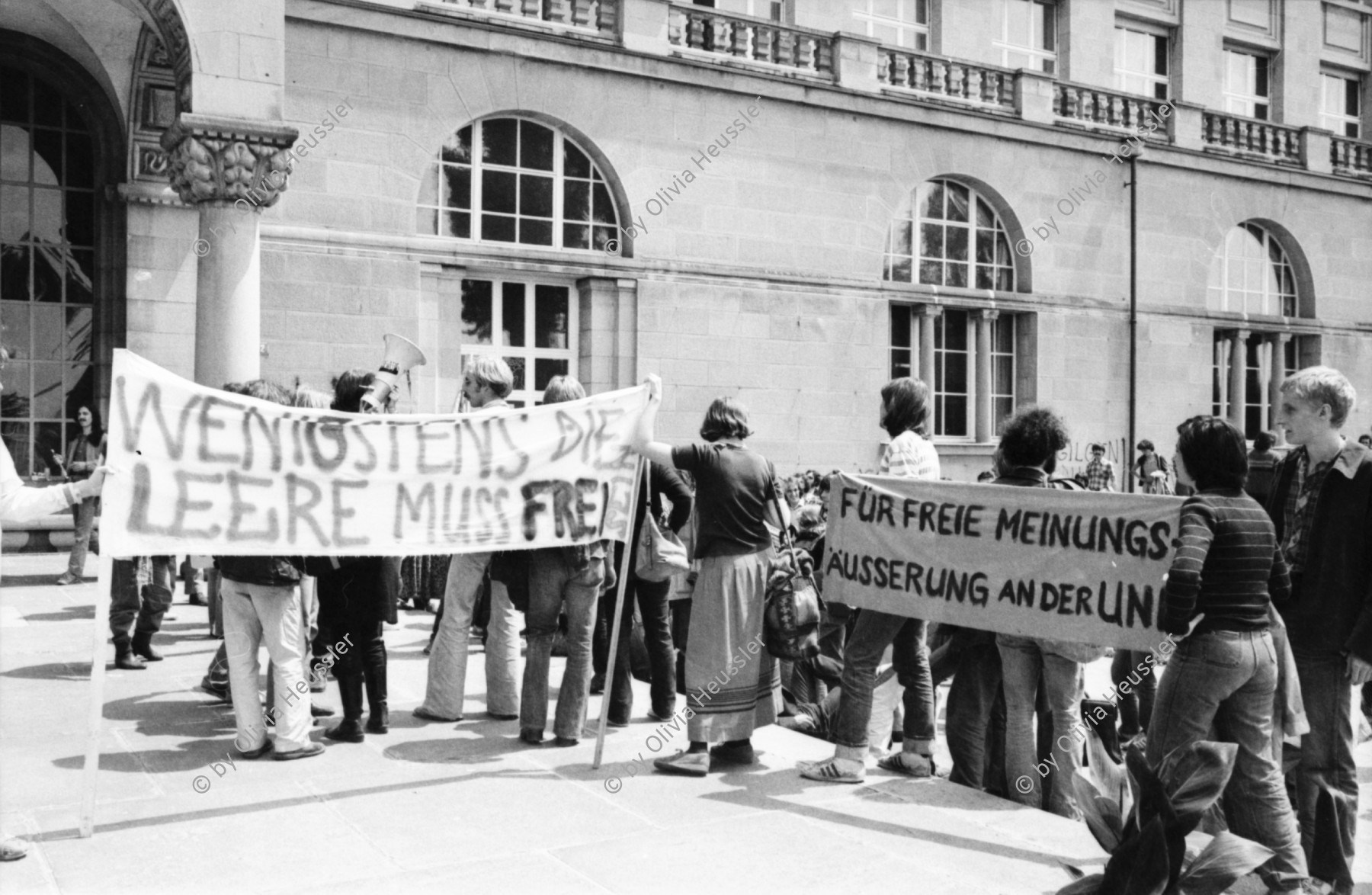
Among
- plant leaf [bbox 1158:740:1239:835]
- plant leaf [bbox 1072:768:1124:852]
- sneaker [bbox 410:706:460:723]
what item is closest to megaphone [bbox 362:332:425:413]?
sneaker [bbox 410:706:460:723]

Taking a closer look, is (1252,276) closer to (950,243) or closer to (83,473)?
(950,243)

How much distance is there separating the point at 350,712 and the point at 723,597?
7.31ft

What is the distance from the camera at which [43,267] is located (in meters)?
15.3

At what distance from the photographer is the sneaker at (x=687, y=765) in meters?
6.09

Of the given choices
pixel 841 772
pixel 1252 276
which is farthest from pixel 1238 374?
pixel 841 772

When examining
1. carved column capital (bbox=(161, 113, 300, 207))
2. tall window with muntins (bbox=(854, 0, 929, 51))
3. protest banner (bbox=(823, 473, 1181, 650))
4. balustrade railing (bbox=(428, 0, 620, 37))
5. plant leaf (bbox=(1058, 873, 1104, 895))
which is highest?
tall window with muntins (bbox=(854, 0, 929, 51))

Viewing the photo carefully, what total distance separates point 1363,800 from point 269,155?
35.0ft

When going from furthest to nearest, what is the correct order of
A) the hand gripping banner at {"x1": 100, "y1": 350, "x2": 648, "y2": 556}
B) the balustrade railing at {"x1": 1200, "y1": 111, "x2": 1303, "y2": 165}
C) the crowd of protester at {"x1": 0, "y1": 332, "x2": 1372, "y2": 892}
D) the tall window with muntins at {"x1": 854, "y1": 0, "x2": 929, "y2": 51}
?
the balustrade railing at {"x1": 1200, "y1": 111, "x2": 1303, "y2": 165}
the tall window with muntins at {"x1": 854, "y1": 0, "x2": 929, "y2": 51}
the hand gripping banner at {"x1": 100, "y1": 350, "x2": 648, "y2": 556}
the crowd of protester at {"x1": 0, "y1": 332, "x2": 1372, "y2": 892}

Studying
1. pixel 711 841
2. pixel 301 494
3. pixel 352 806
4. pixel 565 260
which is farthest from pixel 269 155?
pixel 711 841

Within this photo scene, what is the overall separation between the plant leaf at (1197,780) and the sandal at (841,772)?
2805mm

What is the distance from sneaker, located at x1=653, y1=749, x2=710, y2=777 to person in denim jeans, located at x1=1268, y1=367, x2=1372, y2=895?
271 cm

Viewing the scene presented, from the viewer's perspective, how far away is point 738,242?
58.3 ft

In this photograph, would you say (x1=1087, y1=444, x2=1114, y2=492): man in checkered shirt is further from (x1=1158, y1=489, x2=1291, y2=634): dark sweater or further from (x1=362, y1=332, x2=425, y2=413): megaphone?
(x1=1158, y1=489, x2=1291, y2=634): dark sweater

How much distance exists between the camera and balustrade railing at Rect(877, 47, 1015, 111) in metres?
19.4
